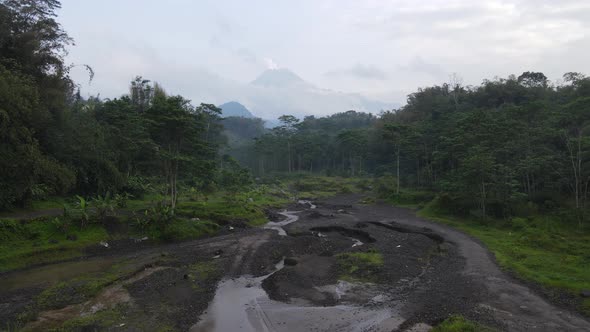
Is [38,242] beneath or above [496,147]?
beneath

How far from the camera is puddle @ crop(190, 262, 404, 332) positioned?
16203 millimetres

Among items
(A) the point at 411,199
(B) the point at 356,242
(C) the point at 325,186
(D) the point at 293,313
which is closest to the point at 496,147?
(A) the point at 411,199

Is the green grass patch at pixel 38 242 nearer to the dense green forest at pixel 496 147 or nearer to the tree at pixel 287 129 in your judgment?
the dense green forest at pixel 496 147

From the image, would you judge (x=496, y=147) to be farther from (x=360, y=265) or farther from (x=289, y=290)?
(x=289, y=290)

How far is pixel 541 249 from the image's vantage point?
28.4m

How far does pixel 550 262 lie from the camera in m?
24.5

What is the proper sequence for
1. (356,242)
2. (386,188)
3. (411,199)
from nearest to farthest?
1. (356,242)
2. (411,199)
3. (386,188)

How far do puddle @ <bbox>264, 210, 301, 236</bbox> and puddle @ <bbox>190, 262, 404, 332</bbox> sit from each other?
1767cm

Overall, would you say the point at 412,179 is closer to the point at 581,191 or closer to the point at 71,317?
the point at 581,191

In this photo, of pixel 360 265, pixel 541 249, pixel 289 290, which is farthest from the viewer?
pixel 541 249

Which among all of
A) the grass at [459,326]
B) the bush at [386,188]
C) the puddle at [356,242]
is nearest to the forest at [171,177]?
the bush at [386,188]

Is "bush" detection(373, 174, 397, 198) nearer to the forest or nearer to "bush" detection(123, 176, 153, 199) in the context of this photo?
the forest

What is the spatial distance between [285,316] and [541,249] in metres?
21.7

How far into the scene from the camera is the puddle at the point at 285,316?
53.2 feet
